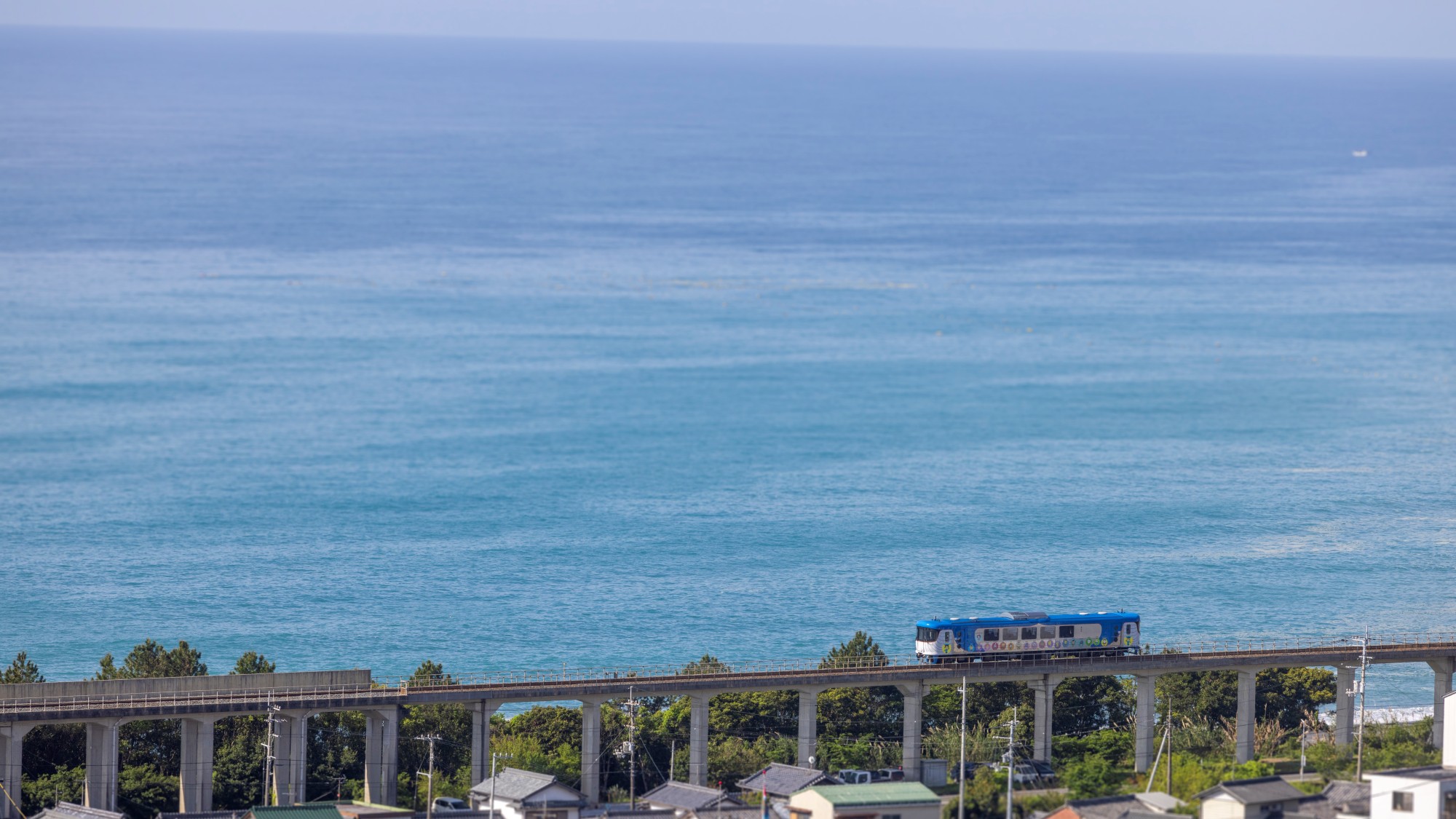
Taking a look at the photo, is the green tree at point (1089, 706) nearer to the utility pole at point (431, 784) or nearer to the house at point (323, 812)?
the utility pole at point (431, 784)

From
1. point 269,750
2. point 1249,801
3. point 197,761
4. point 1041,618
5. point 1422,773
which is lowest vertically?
point 197,761

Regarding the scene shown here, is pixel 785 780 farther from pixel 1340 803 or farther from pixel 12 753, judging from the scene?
pixel 12 753

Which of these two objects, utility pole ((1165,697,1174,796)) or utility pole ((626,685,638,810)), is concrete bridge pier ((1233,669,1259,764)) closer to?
utility pole ((1165,697,1174,796))

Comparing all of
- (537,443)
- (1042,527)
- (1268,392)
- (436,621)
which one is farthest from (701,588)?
(1268,392)

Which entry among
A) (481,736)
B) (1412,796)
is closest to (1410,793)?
(1412,796)

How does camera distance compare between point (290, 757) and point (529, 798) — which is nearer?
point (529, 798)

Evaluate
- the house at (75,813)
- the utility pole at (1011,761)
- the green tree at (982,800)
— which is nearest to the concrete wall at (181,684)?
the house at (75,813)

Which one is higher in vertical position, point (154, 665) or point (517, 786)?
point (154, 665)
